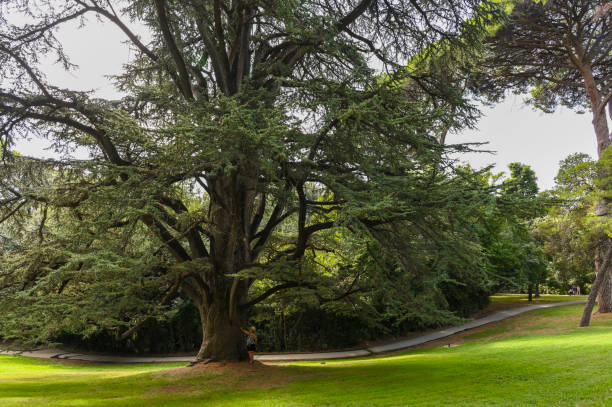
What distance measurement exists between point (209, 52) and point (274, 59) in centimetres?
179

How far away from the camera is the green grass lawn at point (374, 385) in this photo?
7.38 metres

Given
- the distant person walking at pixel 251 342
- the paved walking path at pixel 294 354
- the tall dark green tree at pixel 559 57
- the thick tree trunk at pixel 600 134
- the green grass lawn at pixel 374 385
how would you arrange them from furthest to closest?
the thick tree trunk at pixel 600 134 → the tall dark green tree at pixel 559 57 → the paved walking path at pixel 294 354 → the distant person walking at pixel 251 342 → the green grass lawn at pixel 374 385

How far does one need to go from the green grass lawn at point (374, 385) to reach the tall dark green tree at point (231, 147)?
5.33 ft

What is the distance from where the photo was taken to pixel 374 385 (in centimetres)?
919

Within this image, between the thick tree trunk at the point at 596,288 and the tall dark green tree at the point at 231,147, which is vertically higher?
the tall dark green tree at the point at 231,147

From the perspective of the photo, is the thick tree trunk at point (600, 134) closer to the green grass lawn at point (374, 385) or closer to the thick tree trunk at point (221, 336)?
the green grass lawn at point (374, 385)

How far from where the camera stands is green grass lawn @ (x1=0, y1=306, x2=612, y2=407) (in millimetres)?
7383

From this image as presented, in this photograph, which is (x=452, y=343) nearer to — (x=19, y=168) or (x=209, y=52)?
(x=209, y=52)

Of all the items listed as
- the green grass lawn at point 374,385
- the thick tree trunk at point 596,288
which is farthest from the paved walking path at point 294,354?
the green grass lawn at point 374,385

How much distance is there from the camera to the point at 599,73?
24.7 meters

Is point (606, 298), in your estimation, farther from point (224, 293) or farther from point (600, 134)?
point (224, 293)

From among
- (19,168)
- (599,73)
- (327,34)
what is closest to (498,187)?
(327,34)

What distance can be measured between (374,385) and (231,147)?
5.63 meters

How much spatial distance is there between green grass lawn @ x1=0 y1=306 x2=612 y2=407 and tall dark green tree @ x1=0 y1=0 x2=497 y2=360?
1.63 m
